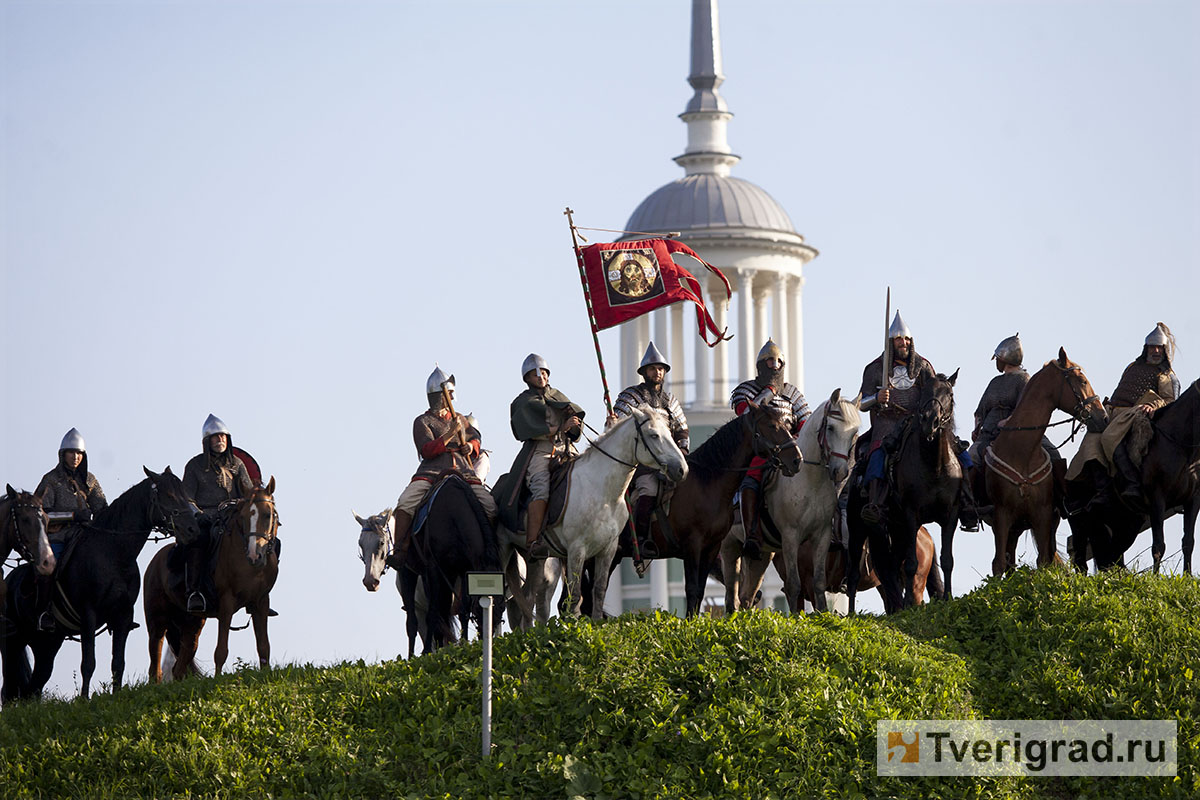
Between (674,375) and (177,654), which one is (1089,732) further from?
(674,375)

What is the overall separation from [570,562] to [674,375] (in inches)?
2937

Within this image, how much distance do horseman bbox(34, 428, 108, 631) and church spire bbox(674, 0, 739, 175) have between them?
7545 cm

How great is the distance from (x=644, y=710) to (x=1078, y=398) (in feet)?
26.1

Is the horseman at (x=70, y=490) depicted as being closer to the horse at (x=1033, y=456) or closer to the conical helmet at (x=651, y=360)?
the conical helmet at (x=651, y=360)

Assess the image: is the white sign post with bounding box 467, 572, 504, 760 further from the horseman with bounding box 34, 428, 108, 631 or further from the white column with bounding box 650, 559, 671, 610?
the white column with bounding box 650, 559, 671, 610

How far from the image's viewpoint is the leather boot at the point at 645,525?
2652 centimetres

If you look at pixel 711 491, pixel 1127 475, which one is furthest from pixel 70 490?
pixel 1127 475

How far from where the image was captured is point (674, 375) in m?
99.9

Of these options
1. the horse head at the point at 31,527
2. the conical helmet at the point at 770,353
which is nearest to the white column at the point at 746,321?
the conical helmet at the point at 770,353

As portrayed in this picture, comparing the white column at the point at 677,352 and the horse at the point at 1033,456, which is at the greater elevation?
the white column at the point at 677,352

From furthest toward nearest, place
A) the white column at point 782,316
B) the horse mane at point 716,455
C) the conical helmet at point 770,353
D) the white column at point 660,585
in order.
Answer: the white column at point 782,316 < the white column at point 660,585 < the conical helmet at point 770,353 < the horse mane at point 716,455

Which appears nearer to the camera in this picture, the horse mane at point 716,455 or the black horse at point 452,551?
the black horse at point 452,551

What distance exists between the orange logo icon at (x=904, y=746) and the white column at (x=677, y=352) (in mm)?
73121

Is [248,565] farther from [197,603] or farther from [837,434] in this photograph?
[837,434]
